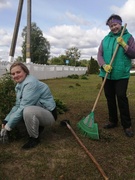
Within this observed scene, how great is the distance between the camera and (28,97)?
354 centimetres

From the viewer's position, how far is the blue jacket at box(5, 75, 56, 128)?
352 cm

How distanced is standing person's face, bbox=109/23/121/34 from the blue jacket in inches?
61.7

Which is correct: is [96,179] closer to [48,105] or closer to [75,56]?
[48,105]

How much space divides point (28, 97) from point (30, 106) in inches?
5.0

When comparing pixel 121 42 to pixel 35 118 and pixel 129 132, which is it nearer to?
pixel 129 132

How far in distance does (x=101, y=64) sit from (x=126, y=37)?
0.61 meters

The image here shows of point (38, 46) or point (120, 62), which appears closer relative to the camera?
point (120, 62)

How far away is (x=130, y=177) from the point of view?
2.90m

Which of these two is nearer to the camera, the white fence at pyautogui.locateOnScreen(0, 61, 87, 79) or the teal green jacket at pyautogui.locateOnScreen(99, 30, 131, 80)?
the teal green jacket at pyautogui.locateOnScreen(99, 30, 131, 80)

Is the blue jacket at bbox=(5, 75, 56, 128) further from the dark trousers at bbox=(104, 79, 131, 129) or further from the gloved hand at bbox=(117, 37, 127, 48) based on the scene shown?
the gloved hand at bbox=(117, 37, 127, 48)

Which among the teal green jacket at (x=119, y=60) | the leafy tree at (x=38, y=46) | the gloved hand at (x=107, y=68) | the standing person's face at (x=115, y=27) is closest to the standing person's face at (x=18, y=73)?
the gloved hand at (x=107, y=68)

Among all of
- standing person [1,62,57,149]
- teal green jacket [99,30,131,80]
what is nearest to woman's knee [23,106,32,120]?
standing person [1,62,57,149]

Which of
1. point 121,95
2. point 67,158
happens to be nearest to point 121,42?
point 121,95

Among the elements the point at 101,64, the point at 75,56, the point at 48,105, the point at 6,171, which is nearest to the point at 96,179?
the point at 6,171
